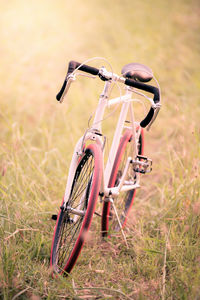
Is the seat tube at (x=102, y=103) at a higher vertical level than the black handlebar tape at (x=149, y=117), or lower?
higher

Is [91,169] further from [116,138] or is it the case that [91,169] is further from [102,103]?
[102,103]

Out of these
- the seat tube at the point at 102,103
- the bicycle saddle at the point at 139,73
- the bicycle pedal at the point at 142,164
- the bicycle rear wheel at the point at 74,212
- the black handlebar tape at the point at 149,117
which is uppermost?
the bicycle saddle at the point at 139,73

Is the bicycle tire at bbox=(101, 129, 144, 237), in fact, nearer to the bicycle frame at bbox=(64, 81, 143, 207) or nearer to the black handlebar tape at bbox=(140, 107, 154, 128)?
the bicycle frame at bbox=(64, 81, 143, 207)

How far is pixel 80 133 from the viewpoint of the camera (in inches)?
169

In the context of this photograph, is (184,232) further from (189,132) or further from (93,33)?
(93,33)

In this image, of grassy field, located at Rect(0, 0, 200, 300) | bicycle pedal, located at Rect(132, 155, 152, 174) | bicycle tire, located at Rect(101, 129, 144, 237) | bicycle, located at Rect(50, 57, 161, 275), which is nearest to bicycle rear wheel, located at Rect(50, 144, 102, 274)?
bicycle, located at Rect(50, 57, 161, 275)

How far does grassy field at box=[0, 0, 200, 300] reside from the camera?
7.82 ft

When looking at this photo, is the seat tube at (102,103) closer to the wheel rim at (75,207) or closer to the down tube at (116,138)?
the wheel rim at (75,207)

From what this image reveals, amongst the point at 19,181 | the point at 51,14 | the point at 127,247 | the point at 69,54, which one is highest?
the point at 51,14

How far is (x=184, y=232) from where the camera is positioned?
9.39ft

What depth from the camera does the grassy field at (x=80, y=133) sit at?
7.82ft

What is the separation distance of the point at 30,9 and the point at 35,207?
6798 mm

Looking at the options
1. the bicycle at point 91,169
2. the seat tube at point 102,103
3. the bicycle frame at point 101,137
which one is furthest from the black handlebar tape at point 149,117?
the seat tube at point 102,103

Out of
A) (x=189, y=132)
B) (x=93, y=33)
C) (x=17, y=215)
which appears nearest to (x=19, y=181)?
(x=17, y=215)
